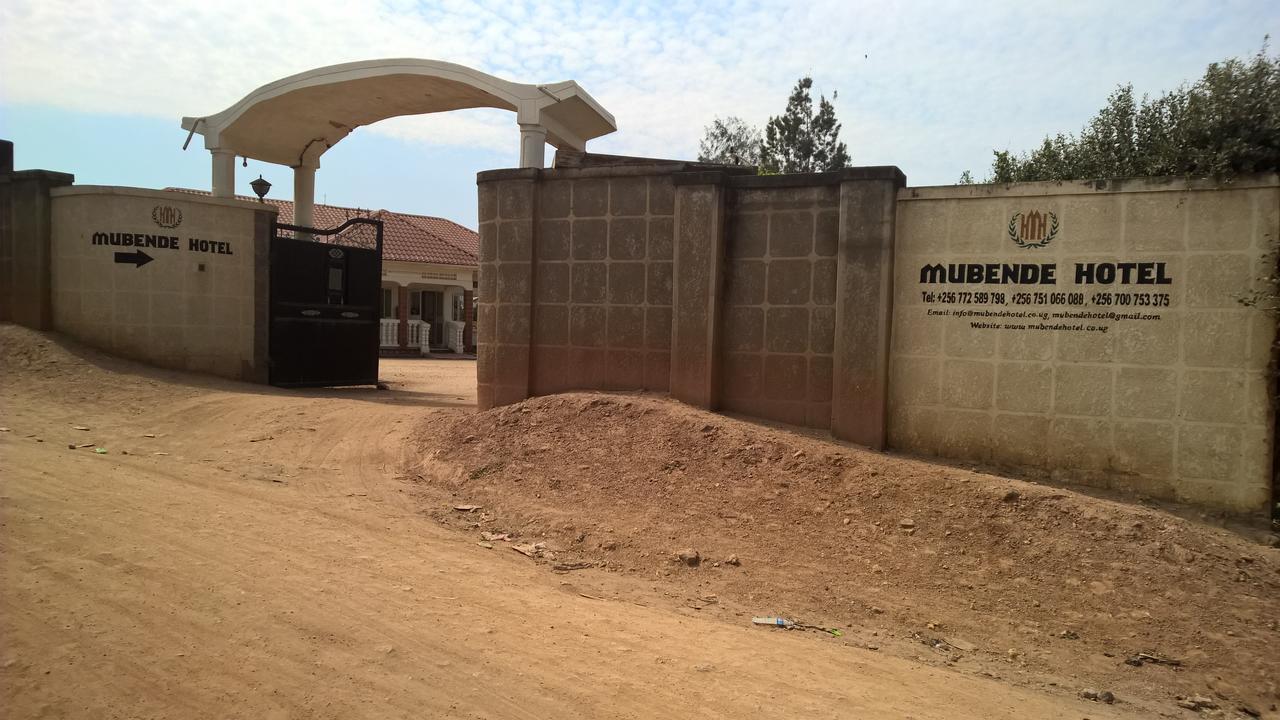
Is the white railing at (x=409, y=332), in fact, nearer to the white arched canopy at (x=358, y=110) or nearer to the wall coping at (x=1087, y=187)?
the white arched canopy at (x=358, y=110)

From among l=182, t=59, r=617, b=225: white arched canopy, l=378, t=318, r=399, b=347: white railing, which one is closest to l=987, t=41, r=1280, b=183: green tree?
l=182, t=59, r=617, b=225: white arched canopy

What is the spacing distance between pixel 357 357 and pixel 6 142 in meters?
5.99

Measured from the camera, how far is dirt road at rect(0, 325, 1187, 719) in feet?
10.1

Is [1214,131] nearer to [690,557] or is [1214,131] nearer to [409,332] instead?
[690,557]

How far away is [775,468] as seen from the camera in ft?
21.0

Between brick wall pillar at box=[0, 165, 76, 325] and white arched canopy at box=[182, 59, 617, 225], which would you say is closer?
brick wall pillar at box=[0, 165, 76, 325]

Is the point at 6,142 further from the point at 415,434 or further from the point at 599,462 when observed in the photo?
the point at 599,462

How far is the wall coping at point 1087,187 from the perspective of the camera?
19.0 ft

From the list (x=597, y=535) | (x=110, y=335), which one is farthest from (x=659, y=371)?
(x=110, y=335)

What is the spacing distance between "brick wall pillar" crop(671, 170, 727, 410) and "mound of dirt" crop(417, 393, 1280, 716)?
35 cm

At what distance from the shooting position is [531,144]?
481 inches

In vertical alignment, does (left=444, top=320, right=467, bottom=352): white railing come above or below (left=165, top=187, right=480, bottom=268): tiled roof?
below

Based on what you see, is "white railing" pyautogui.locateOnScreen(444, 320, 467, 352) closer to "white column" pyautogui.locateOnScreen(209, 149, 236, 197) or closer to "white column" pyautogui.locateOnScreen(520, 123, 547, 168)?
"white column" pyautogui.locateOnScreen(209, 149, 236, 197)

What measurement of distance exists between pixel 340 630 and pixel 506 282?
5327mm
